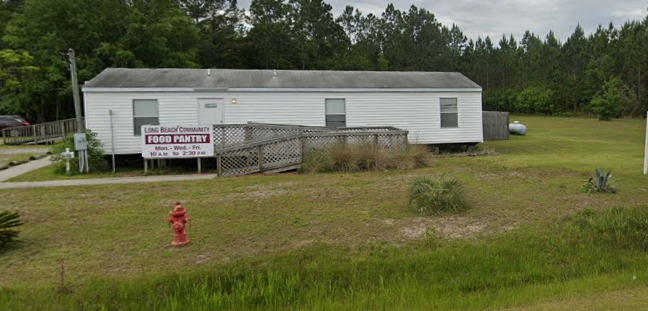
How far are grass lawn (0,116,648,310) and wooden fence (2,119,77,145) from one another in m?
16.4

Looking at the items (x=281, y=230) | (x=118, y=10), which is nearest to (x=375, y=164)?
(x=281, y=230)

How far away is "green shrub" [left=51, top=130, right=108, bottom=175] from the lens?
41.7 ft

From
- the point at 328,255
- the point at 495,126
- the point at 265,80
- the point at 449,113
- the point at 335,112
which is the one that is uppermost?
the point at 265,80

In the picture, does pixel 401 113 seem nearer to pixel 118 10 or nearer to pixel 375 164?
pixel 375 164

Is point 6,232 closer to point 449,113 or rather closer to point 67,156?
point 67,156

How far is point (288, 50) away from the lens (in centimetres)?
4612

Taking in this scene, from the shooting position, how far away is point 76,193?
9227 mm

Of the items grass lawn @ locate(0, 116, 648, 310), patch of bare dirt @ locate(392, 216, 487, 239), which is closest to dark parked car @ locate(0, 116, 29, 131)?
grass lawn @ locate(0, 116, 648, 310)

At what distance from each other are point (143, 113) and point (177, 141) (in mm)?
2377

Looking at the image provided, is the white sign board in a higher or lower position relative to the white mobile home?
lower

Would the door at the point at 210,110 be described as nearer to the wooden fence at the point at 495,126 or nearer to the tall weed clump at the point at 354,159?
the tall weed clump at the point at 354,159

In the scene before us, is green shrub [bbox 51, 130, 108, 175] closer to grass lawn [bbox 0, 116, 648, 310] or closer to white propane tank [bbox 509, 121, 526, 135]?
grass lawn [bbox 0, 116, 648, 310]

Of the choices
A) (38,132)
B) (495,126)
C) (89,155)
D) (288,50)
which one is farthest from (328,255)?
(288,50)

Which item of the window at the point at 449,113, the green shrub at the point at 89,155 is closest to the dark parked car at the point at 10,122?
the green shrub at the point at 89,155
